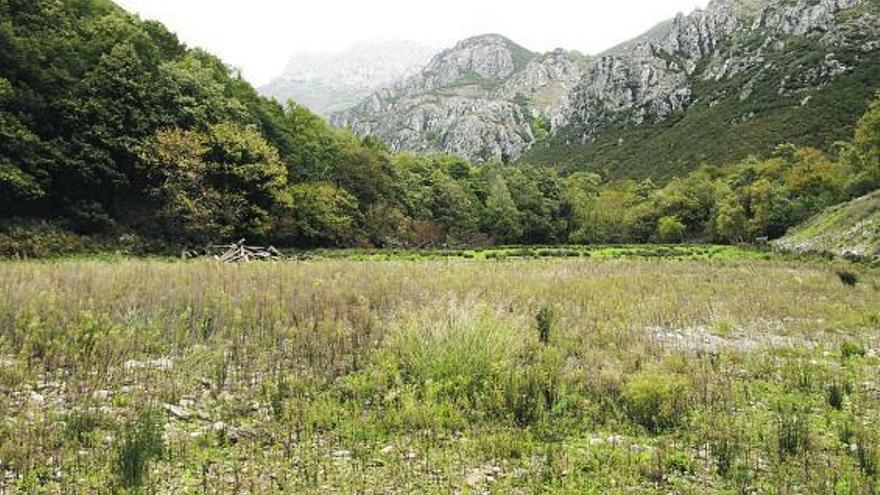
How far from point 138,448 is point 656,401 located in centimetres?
540

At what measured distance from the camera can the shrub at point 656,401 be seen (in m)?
6.35

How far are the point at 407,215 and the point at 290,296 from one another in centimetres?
5224

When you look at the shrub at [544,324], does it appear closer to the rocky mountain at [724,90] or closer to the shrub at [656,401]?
the shrub at [656,401]

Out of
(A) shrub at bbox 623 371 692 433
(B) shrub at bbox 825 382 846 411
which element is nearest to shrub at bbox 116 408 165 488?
(A) shrub at bbox 623 371 692 433

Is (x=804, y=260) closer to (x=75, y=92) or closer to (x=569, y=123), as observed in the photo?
(x=75, y=92)

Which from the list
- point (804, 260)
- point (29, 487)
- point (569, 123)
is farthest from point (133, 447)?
point (569, 123)

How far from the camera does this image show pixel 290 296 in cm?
1153

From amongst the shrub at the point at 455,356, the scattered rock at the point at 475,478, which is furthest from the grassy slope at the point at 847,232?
the scattered rock at the point at 475,478

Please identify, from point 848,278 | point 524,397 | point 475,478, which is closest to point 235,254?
point 524,397

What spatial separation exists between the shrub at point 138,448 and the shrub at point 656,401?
4.97 meters

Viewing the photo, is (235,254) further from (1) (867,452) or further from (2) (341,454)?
(1) (867,452)

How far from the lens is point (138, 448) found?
15.3ft

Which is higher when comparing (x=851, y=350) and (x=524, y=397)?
(x=524, y=397)

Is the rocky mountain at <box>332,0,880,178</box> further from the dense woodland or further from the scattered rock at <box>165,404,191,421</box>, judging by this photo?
the scattered rock at <box>165,404,191,421</box>
